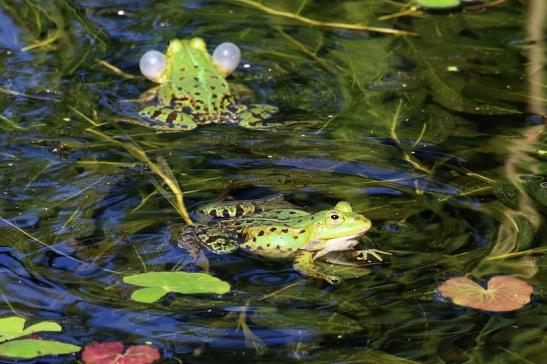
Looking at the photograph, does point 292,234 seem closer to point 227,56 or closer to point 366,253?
point 366,253

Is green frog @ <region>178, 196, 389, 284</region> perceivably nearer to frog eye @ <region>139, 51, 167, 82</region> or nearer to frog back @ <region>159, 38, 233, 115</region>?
frog back @ <region>159, 38, 233, 115</region>

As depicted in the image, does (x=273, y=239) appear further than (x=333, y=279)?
Yes

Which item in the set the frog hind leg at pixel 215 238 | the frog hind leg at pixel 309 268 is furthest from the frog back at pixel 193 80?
the frog hind leg at pixel 309 268

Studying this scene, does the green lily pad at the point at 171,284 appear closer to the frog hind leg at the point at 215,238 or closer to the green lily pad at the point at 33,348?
the frog hind leg at the point at 215,238

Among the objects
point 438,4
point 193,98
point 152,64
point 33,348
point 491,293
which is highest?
point 438,4

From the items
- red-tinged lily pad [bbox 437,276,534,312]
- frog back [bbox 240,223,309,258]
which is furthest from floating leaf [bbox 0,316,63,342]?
red-tinged lily pad [bbox 437,276,534,312]

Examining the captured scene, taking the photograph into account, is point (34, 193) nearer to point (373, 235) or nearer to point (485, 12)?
point (373, 235)

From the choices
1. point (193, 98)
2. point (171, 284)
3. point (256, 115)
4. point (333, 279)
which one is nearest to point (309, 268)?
point (333, 279)
